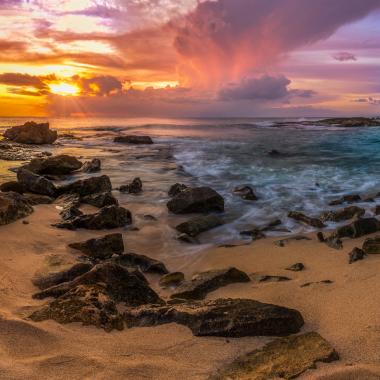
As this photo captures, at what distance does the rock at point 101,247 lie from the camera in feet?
20.0

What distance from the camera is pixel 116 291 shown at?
4.24 m

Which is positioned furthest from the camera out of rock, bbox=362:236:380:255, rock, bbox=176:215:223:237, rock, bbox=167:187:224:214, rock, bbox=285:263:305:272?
rock, bbox=167:187:224:214

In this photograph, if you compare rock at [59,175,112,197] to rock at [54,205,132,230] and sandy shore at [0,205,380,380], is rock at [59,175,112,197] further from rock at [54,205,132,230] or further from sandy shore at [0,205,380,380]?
sandy shore at [0,205,380,380]

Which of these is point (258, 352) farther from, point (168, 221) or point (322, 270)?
point (168, 221)

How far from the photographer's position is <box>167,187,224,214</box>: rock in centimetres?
953

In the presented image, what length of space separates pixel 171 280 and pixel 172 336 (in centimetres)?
191

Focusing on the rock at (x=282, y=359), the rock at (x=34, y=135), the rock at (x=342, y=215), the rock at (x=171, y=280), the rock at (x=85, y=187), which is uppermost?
the rock at (x=34, y=135)

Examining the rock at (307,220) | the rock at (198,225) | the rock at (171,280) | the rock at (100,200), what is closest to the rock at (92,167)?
the rock at (100,200)

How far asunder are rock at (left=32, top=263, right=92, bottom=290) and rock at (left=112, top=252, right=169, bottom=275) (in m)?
0.82

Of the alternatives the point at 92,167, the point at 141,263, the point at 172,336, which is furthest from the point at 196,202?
the point at 92,167

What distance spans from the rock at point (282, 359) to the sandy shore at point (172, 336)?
0.30 ft

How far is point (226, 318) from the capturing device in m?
3.53

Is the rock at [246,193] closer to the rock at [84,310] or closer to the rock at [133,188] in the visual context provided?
the rock at [133,188]

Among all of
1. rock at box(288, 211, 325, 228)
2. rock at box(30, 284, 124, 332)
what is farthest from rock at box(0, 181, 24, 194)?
rock at box(30, 284, 124, 332)
